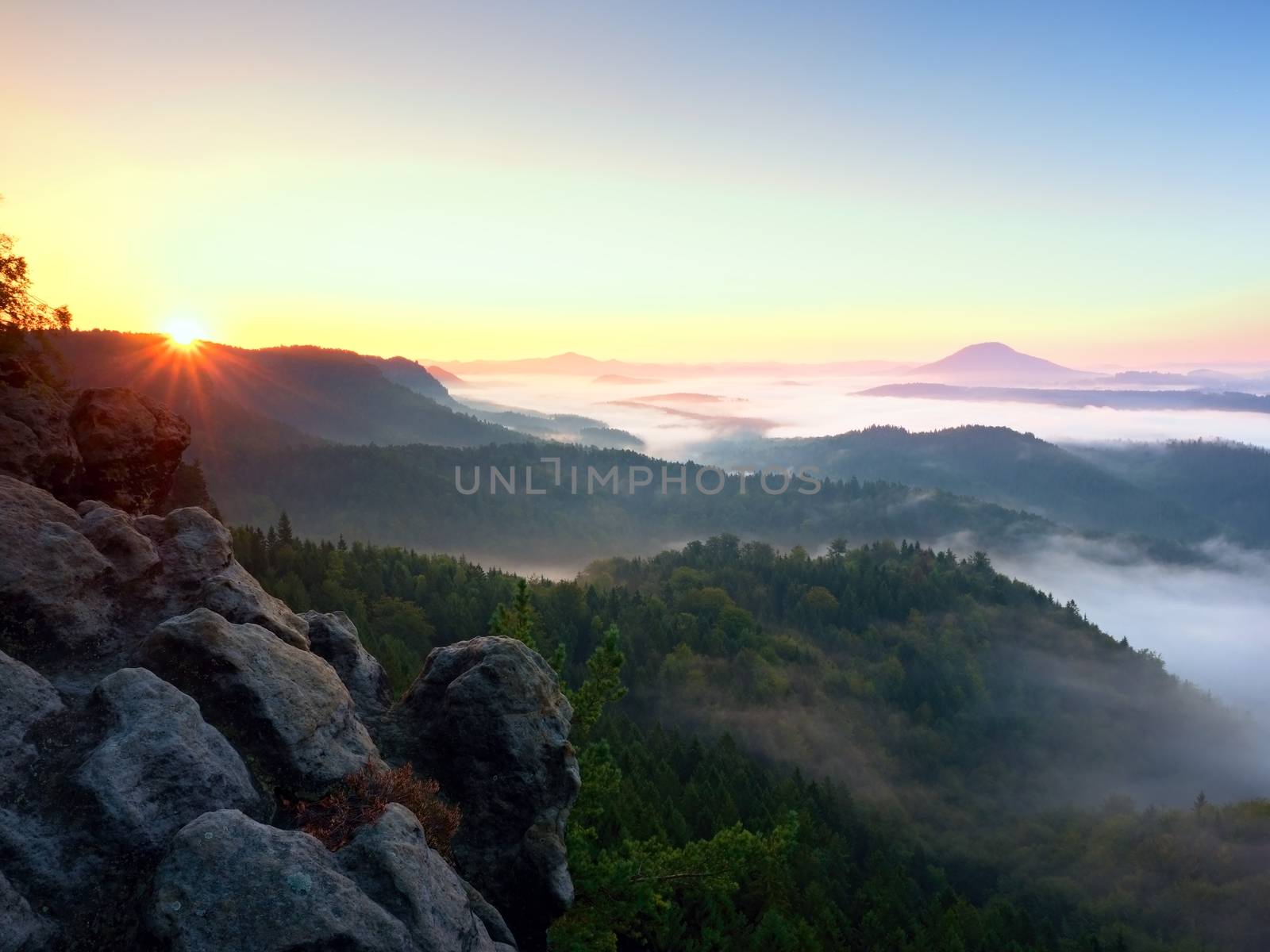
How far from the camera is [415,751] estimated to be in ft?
69.7

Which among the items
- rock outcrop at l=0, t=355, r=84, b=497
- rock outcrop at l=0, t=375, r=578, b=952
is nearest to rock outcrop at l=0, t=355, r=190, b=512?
rock outcrop at l=0, t=355, r=84, b=497

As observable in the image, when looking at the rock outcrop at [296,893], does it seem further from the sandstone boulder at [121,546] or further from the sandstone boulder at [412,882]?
the sandstone boulder at [121,546]

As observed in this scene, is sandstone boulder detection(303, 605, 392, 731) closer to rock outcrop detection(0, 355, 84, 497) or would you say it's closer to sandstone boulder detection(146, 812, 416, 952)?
sandstone boulder detection(146, 812, 416, 952)

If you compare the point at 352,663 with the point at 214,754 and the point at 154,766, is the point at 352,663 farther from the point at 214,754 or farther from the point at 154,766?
the point at 154,766

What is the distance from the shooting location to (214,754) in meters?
15.1

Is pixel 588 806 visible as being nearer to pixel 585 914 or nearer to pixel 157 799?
pixel 585 914

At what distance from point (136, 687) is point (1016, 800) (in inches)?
7917

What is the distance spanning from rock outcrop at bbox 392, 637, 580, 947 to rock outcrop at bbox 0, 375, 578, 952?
0.17 feet

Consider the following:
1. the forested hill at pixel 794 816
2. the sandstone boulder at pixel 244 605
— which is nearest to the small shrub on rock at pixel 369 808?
the sandstone boulder at pixel 244 605

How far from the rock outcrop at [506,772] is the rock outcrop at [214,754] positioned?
0.17 feet

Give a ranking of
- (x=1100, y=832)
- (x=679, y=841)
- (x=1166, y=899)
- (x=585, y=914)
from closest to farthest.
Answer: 1. (x=585, y=914)
2. (x=679, y=841)
3. (x=1166, y=899)
4. (x=1100, y=832)

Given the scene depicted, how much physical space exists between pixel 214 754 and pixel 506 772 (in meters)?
7.88

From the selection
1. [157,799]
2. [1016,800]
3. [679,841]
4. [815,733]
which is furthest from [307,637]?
[1016,800]

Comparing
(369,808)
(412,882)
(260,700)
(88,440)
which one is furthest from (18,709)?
(88,440)
